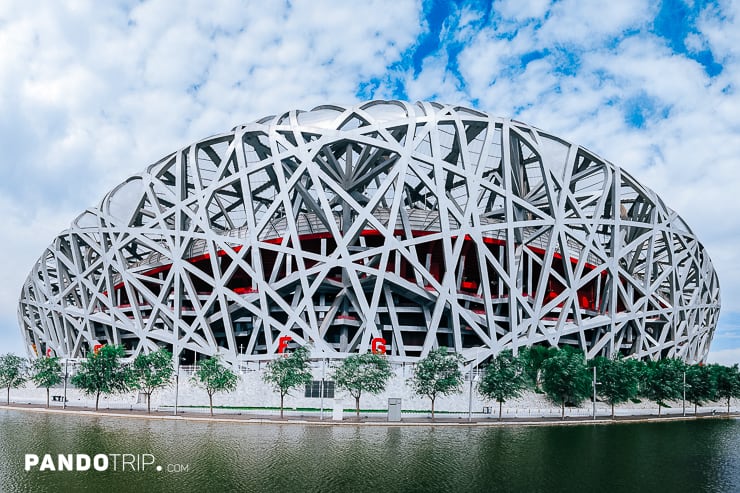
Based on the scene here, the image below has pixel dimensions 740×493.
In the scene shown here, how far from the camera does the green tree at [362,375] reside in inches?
1379

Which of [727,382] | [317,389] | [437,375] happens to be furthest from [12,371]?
[727,382]

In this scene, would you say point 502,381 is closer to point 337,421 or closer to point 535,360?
point 535,360

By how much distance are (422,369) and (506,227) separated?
15059 millimetres

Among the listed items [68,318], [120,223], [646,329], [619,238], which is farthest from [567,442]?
[68,318]

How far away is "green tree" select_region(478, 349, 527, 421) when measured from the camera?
35.2 metres

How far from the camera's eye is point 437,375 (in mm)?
35656

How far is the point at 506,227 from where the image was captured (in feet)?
149

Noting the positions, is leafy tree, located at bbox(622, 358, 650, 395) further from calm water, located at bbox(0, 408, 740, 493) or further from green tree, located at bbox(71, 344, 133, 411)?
green tree, located at bbox(71, 344, 133, 411)

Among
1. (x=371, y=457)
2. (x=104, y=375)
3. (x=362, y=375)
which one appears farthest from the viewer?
(x=104, y=375)

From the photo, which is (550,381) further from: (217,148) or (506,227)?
(217,148)

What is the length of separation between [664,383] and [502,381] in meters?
14.3

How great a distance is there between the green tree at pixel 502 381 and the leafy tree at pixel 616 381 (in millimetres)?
6852

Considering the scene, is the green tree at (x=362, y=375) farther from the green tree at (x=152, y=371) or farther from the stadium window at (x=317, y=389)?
the green tree at (x=152, y=371)

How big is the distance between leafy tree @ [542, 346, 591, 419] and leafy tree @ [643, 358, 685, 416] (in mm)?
6267
